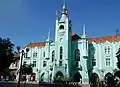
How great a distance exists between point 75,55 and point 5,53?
1444 inches

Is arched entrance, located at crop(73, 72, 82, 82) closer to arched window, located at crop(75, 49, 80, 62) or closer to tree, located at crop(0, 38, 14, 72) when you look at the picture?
arched window, located at crop(75, 49, 80, 62)

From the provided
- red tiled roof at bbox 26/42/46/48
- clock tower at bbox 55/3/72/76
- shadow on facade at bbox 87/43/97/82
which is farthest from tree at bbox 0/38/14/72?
red tiled roof at bbox 26/42/46/48

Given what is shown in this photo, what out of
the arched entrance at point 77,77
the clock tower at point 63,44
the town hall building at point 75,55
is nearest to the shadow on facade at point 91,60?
the town hall building at point 75,55

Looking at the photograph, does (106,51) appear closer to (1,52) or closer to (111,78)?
(111,78)

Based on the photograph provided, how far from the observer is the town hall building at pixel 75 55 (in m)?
62.2

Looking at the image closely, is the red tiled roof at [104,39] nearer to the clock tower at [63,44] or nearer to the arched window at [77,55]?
the arched window at [77,55]

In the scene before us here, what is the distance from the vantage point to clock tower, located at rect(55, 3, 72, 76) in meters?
62.9

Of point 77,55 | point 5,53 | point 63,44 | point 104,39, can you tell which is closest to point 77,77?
point 77,55

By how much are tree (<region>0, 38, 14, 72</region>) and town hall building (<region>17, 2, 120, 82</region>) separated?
31756 millimetres

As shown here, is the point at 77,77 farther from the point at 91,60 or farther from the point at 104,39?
the point at 104,39

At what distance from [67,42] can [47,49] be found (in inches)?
288

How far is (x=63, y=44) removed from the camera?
215ft

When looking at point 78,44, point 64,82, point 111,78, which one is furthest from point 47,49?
point 111,78

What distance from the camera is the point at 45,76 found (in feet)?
219
